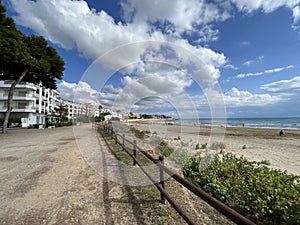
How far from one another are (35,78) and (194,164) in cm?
2249

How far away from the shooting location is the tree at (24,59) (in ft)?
47.3

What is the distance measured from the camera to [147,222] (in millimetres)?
2719

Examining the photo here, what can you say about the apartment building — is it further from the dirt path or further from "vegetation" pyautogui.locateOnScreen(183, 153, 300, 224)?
"vegetation" pyautogui.locateOnScreen(183, 153, 300, 224)

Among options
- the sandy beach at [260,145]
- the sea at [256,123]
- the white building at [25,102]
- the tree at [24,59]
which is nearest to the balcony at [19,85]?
the white building at [25,102]

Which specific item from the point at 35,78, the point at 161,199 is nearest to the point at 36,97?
the point at 35,78

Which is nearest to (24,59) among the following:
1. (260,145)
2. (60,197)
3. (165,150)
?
(165,150)

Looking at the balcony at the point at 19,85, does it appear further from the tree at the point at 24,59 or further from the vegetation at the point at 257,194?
the vegetation at the point at 257,194

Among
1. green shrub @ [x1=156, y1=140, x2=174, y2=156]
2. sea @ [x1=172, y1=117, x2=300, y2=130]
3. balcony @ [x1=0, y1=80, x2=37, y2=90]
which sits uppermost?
balcony @ [x1=0, y1=80, x2=37, y2=90]

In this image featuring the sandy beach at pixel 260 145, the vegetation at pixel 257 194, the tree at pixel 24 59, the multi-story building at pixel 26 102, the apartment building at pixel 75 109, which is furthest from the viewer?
the apartment building at pixel 75 109

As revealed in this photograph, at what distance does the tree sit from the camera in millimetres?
14414

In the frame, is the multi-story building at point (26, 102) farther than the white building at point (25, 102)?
No

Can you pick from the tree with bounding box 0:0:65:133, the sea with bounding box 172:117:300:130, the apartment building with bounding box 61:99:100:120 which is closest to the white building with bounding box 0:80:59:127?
the tree with bounding box 0:0:65:133

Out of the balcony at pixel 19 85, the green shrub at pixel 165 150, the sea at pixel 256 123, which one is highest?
the balcony at pixel 19 85

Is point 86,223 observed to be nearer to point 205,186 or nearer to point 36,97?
point 205,186
